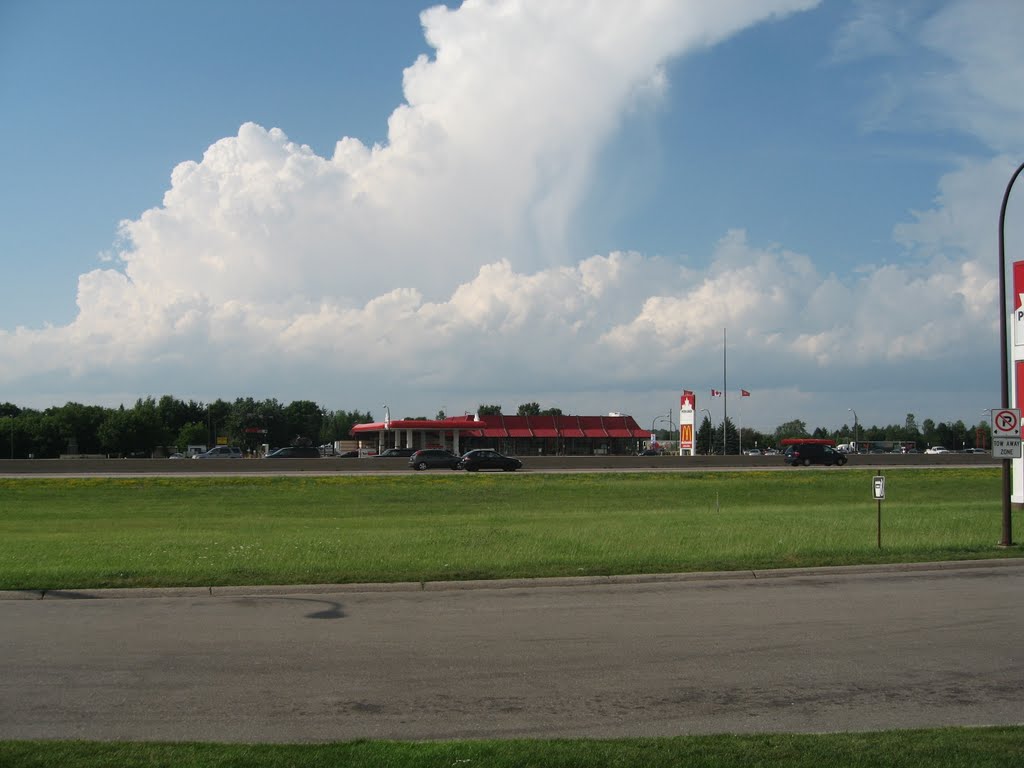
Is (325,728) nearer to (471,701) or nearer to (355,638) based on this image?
(471,701)

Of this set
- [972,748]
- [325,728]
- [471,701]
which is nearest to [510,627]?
[471,701]

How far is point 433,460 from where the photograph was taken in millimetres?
58906

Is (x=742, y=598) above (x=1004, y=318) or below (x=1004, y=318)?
below

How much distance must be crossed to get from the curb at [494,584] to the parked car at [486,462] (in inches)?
1647

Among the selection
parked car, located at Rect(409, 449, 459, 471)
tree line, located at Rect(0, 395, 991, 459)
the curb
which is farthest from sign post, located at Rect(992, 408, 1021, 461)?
tree line, located at Rect(0, 395, 991, 459)

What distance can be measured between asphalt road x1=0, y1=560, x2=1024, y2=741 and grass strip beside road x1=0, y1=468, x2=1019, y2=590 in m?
1.36

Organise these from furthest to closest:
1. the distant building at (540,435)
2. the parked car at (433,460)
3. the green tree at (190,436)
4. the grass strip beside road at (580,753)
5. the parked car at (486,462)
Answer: the green tree at (190,436), the distant building at (540,435), the parked car at (433,460), the parked car at (486,462), the grass strip beside road at (580,753)

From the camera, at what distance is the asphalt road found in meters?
7.04

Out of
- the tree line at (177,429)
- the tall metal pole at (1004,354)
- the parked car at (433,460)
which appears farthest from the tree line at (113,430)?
the tall metal pole at (1004,354)

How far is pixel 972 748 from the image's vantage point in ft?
19.4

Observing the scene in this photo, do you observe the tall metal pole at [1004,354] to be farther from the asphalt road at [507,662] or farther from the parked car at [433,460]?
the parked car at [433,460]

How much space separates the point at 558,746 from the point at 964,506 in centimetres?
2637

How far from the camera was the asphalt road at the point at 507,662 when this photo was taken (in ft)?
23.1

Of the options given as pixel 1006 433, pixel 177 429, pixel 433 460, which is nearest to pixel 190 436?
pixel 177 429
